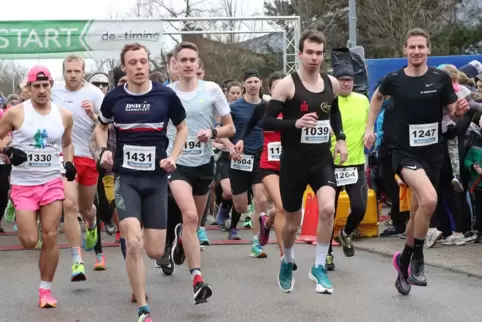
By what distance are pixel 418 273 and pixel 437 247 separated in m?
3.55

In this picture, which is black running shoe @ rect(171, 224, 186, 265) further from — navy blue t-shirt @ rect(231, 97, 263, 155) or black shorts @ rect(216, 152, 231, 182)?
black shorts @ rect(216, 152, 231, 182)

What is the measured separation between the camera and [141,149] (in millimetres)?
7301

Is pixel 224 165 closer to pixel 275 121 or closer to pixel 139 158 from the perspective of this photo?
pixel 275 121

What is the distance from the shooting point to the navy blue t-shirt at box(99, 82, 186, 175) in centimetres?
730

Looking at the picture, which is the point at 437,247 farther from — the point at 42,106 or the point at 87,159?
the point at 42,106

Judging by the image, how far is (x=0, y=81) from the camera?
305ft

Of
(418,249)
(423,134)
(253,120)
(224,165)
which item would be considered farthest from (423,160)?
(224,165)

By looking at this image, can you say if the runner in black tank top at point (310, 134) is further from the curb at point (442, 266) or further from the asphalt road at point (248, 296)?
the curb at point (442, 266)

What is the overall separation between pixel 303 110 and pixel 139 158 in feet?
4.58

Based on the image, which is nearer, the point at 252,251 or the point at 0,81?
the point at 252,251

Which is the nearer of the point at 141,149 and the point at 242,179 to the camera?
the point at 141,149

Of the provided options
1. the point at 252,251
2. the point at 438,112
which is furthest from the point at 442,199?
the point at 438,112

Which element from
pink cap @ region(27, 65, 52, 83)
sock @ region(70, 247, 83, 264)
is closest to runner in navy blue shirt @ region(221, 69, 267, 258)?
sock @ region(70, 247, 83, 264)

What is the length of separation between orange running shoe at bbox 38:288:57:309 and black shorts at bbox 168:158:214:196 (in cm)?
143
